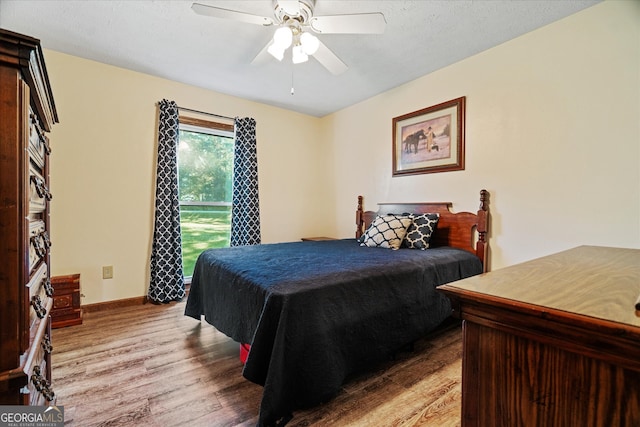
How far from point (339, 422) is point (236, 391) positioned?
61 centimetres

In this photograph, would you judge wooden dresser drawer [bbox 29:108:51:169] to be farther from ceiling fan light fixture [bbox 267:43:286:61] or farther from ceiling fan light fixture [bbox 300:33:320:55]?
ceiling fan light fixture [bbox 300:33:320:55]

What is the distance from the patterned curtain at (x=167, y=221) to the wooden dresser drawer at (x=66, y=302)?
0.63 metres

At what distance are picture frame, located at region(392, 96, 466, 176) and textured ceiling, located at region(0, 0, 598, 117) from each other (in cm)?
43

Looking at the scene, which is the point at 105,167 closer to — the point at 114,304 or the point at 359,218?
the point at 114,304

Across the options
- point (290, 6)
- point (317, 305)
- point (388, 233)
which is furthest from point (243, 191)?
point (317, 305)

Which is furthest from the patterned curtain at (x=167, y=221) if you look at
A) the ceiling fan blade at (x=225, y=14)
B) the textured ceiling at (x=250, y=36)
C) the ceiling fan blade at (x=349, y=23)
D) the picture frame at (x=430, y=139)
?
the picture frame at (x=430, y=139)

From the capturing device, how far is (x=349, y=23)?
171 centimetres

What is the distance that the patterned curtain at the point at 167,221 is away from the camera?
296 centimetres

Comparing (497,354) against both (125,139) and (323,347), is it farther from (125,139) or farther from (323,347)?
(125,139)

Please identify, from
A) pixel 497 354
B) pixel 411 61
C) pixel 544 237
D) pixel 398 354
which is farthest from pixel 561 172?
pixel 497 354

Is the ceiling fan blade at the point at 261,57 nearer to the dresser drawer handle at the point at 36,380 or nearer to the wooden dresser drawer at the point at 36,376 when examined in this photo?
the wooden dresser drawer at the point at 36,376

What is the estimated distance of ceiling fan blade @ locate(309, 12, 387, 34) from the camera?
1.62m

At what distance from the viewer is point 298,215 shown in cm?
419

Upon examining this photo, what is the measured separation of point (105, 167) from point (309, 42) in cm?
239
